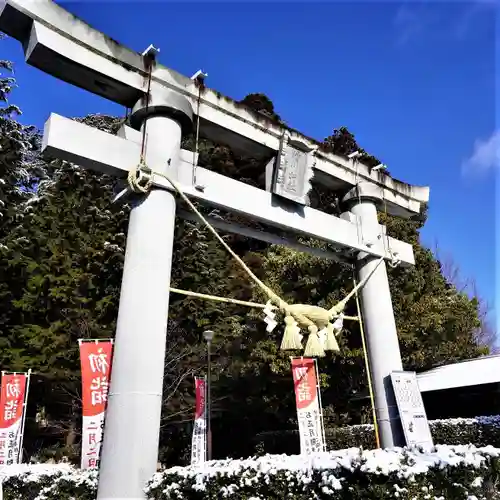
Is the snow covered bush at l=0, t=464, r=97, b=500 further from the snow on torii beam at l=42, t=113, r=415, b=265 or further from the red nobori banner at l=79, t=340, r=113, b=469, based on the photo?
the snow on torii beam at l=42, t=113, r=415, b=265

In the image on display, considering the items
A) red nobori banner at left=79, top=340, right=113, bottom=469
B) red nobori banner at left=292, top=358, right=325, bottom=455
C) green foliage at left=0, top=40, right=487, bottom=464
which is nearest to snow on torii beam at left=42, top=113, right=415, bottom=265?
red nobori banner at left=79, top=340, right=113, bottom=469

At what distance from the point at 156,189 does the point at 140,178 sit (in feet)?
0.67

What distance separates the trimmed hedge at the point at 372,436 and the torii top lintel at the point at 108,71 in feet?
21.1

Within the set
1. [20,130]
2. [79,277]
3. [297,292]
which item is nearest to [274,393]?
[297,292]

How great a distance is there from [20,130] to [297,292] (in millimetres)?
11501

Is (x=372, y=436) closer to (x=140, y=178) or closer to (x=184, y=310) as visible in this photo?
(x=184, y=310)

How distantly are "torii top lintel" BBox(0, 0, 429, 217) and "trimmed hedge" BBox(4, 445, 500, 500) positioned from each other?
350 cm

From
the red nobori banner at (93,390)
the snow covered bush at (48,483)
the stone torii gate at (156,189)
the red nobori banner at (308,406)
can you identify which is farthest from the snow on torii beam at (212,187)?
the red nobori banner at (308,406)

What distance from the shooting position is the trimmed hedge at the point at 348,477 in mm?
2783

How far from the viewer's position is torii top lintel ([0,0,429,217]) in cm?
412

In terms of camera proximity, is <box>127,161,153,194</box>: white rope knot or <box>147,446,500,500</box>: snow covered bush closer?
<box>147,446,500,500</box>: snow covered bush

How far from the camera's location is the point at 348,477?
288cm

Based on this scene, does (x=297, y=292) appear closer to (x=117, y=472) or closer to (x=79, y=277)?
(x=79, y=277)

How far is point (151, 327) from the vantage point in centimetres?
395
